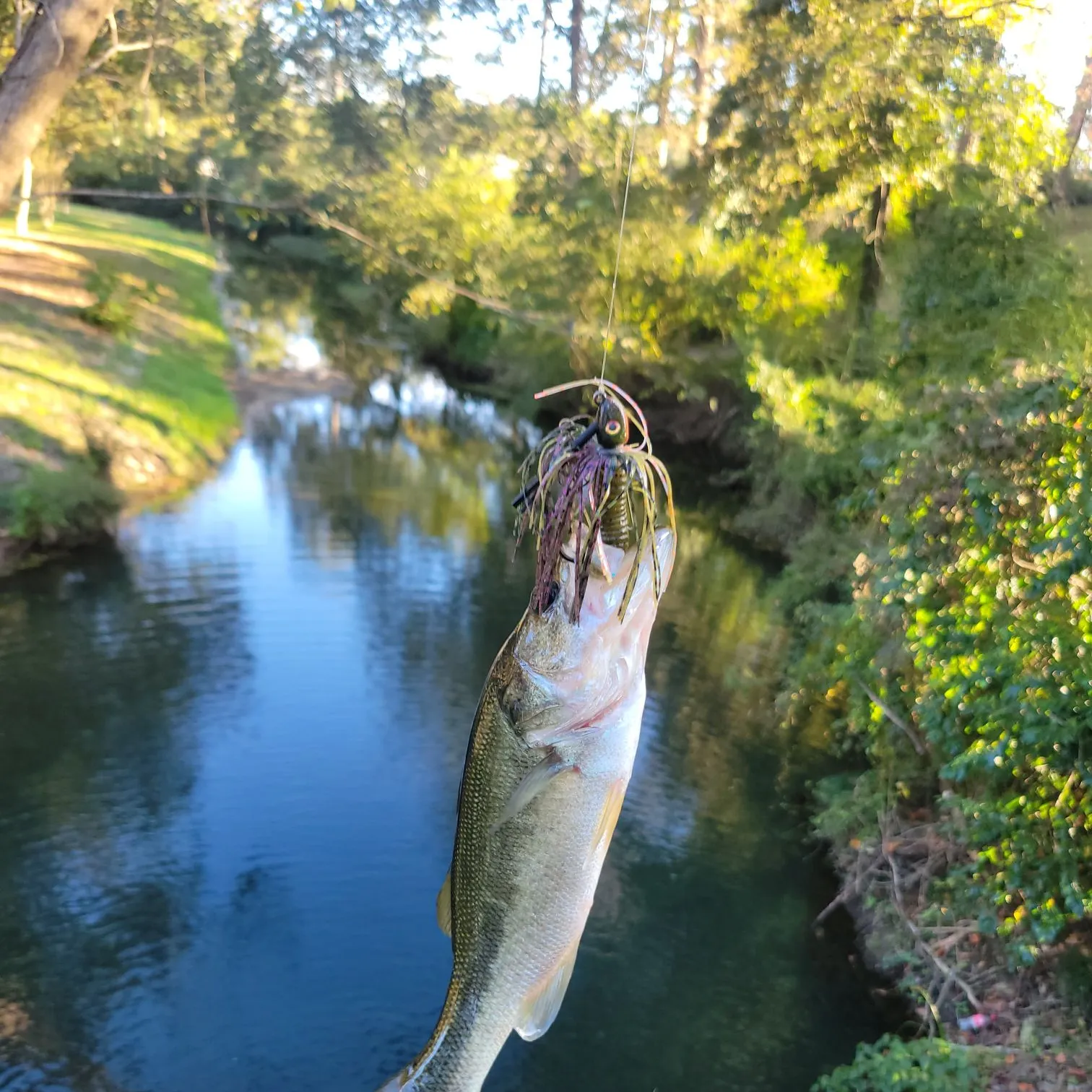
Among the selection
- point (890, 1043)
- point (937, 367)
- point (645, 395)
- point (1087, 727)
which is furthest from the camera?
point (645, 395)

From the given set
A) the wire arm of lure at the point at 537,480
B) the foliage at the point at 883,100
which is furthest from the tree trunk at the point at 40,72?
the foliage at the point at 883,100

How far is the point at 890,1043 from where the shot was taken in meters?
4.68

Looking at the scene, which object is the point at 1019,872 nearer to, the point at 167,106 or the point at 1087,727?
the point at 1087,727

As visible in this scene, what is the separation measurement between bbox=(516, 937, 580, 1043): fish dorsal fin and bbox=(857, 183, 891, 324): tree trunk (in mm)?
10595

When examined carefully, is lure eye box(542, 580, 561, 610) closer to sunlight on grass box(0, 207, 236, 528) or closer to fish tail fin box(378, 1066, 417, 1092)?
fish tail fin box(378, 1066, 417, 1092)

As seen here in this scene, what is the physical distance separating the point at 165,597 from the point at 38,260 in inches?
674

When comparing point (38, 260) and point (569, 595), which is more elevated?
point (569, 595)

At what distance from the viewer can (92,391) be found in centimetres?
1389

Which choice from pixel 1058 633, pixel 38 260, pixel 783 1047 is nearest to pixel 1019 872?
pixel 1058 633

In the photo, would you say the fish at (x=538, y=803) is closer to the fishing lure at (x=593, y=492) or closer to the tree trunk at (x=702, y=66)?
the fishing lure at (x=593, y=492)

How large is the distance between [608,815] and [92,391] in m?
14.4

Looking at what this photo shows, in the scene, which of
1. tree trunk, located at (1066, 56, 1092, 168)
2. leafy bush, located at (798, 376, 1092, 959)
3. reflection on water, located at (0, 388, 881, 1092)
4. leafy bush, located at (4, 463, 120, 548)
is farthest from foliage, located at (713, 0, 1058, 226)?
leafy bush, located at (4, 463, 120, 548)

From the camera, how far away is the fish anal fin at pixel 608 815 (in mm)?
1733

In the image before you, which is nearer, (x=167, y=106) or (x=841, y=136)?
(x=841, y=136)
